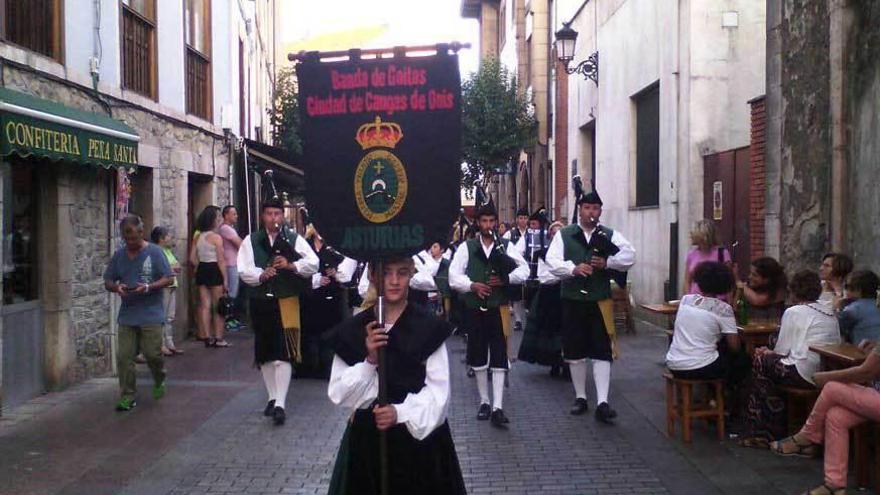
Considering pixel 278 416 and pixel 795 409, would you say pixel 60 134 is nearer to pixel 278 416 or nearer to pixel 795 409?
pixel 278 416

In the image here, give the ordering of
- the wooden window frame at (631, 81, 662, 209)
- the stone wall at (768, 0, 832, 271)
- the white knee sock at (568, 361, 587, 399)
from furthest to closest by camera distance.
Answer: the wooden window frame at (631, 81, 662, 209) < the stone wall at (768, 0, 832, 271) < the white knee sock at (568, 361, 587, 399)

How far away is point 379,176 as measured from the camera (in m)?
4.38

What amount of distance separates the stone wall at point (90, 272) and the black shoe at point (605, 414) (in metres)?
5.27

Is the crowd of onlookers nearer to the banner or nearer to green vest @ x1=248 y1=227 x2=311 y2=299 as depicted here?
the banner

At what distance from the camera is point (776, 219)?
9.93 metres

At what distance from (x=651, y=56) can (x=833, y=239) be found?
7.71m

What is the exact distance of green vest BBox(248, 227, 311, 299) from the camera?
28.6 feet

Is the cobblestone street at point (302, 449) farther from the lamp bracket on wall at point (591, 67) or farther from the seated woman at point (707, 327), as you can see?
the lamp bracket on wall at point (591, 67)

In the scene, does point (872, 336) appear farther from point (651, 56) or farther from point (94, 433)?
point (651, 56)

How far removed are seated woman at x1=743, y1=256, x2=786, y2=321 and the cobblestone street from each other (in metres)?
1.13

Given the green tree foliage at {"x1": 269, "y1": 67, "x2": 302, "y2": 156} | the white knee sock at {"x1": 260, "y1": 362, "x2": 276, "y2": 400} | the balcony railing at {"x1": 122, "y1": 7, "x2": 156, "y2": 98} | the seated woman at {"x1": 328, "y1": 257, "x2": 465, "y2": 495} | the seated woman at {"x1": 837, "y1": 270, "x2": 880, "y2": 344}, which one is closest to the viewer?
the seated woman at {"x1": 328, "y1": 257, "x2": 465, "y2": 495}

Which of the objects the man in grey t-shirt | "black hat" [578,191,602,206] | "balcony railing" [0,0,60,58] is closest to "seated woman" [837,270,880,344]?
"black hat" [578,191,602,206]

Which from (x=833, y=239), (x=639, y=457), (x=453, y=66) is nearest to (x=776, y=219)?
(x=833, y=239)

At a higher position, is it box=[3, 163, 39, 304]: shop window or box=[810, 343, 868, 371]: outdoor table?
box=[3, 163, 39, 304]: shop window
